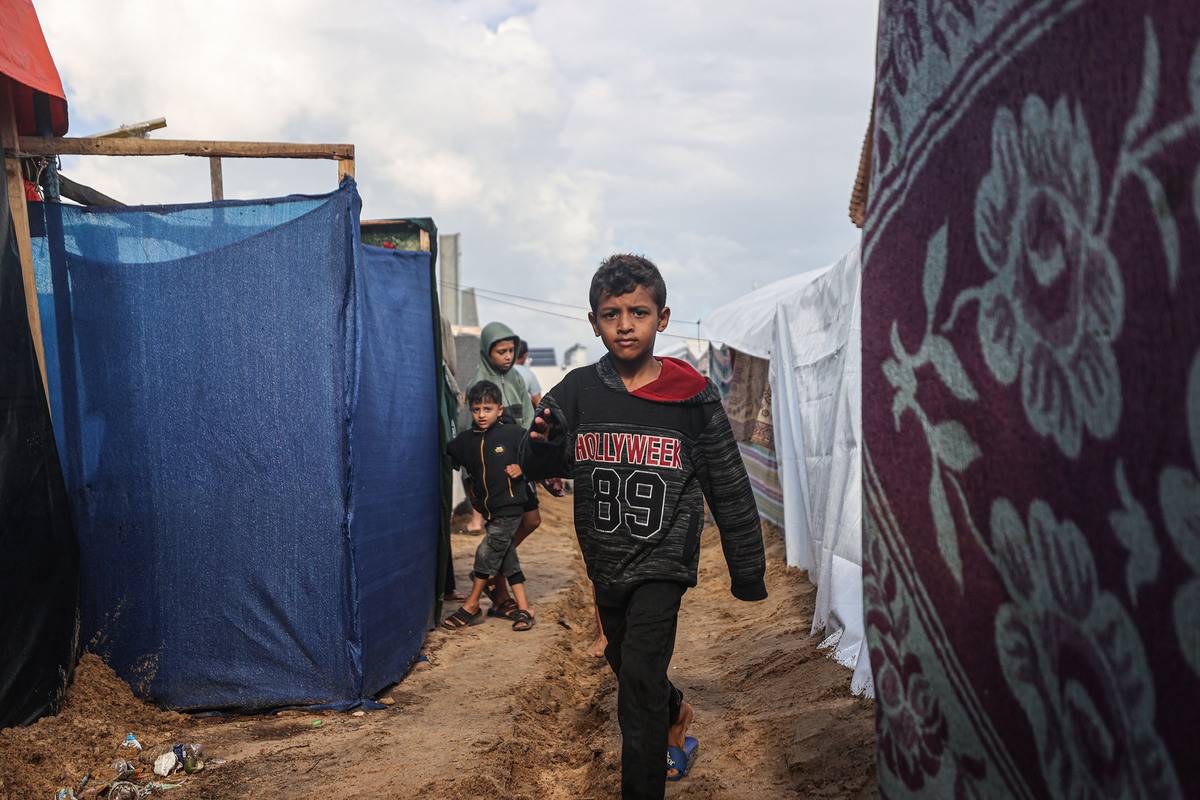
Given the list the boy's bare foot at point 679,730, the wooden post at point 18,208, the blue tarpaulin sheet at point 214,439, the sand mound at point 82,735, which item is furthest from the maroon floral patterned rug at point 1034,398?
the wooden post at point 18,208

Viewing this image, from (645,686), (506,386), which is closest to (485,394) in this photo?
(506,386)

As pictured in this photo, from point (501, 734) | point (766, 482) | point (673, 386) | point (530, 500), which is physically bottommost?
point (501, 734)

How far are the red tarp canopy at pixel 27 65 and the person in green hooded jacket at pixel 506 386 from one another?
121 inches

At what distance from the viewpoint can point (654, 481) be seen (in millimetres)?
2973

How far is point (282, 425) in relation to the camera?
4219mm

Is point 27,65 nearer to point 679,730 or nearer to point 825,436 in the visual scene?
point 679,730

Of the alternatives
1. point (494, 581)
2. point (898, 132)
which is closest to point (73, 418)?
point (494, 581)

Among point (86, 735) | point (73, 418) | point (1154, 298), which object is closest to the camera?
point (1154, 298)

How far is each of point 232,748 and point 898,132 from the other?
359cm

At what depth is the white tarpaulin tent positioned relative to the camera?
15.2 feet

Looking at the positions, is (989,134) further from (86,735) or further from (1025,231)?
(86,735)

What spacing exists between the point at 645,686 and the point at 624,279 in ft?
4.07

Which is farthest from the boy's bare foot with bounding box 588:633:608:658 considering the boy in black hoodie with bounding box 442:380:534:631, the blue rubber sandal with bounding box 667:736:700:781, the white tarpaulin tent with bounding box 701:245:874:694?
the blue rubber sandal with bounding box 667:736:700:781

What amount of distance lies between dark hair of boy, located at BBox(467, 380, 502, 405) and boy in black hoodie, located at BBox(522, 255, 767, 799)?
3.12 meters
